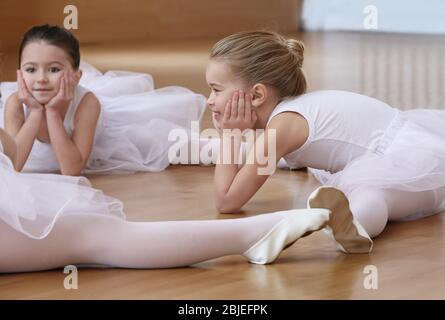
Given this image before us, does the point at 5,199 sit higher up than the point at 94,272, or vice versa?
the point at 5,199

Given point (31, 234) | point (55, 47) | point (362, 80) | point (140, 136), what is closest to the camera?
Result: point (31, 234)

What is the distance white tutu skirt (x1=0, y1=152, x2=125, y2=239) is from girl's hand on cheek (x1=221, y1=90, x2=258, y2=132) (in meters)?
0.47

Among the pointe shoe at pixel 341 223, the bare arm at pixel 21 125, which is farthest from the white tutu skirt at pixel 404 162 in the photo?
Answer: the bare arm at pixel 21 125

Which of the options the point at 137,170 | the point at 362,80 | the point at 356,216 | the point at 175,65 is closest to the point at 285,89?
the point at 356,216

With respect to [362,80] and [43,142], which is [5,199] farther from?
[362,80]

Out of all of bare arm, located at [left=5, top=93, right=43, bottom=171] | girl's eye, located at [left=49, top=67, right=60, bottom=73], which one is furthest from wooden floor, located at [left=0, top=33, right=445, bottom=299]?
girl's eye, located at [left=49, top=67, right=60, bottom=73]

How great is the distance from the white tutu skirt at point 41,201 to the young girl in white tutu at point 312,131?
47 centimetres

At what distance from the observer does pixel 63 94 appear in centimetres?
262

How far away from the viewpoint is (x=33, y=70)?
2.61 metres

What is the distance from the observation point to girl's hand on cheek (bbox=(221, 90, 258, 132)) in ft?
7.32

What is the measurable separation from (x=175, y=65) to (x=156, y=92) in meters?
2.19

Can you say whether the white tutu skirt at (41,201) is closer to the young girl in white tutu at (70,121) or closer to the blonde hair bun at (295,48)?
the blonde hair bun at (295,48)

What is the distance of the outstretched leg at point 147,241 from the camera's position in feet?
5.65

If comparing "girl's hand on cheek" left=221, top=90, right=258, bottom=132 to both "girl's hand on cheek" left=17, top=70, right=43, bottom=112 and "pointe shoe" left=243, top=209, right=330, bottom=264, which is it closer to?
"pointe shoe" left=243, top=209, right=330, bottom=264
